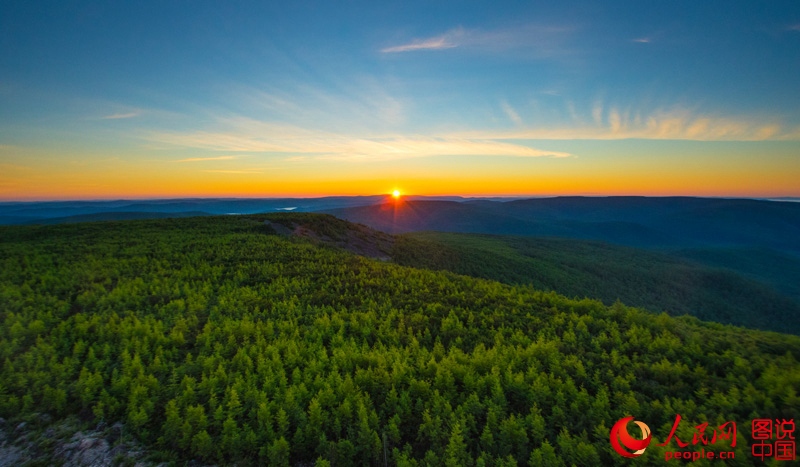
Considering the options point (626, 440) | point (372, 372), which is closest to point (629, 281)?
point (626, 440)

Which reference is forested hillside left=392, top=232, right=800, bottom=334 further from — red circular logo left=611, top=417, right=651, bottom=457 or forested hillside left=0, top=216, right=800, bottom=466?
red circular logo left=611, top=417, right=651, bottom=457

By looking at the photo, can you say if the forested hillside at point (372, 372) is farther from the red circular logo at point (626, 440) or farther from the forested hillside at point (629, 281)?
the forested hillside at point (629, 281)

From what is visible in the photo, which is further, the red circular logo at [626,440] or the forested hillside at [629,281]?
the forested hillside at [629,281]

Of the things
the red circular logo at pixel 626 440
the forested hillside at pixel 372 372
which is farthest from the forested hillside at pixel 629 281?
the red circular logo at pixel 626 440

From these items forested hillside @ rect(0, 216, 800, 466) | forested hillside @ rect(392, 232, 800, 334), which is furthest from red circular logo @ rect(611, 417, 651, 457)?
forested hillside @ rect(392, 232, 800, 334)

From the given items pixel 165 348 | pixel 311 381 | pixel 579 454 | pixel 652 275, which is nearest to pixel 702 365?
pixel 579 454

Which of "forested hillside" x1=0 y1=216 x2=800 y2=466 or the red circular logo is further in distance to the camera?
"forested hillside" x1=0 y1=216 x2=800 y2=466

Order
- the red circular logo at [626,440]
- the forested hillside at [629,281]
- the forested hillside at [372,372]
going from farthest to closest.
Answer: the forested hillside at [629,281] < the forested hillside at [372,372] < the red circular logo at [626,440]

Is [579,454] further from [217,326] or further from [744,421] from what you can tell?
[217,326]
